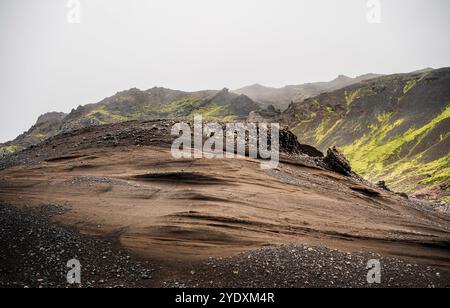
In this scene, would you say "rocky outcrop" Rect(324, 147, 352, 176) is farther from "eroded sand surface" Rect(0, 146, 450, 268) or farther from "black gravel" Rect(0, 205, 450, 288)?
"black gravel" Rect(0, 205, 450, 288)

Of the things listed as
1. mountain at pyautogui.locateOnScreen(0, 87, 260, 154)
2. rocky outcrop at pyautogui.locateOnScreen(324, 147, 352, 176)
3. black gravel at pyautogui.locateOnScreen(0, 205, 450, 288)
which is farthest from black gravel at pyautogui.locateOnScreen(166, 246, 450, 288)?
mountain at pyautogui.locateOnScreen(0, 87, 260, 154)

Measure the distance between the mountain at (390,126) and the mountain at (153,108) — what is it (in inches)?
1050

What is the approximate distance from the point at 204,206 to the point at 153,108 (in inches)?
6736

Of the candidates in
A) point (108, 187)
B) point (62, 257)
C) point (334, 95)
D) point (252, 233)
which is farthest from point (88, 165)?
point (334, 95)

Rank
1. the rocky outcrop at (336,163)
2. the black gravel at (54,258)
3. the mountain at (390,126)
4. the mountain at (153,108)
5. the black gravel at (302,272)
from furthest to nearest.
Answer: the mountain at (153,108) < the mountain at (390,126) < the rocky outcrop at (336,163) < the black gravel at (302,272) < the black gravel at (54,258)

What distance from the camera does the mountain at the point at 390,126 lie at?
77625mm

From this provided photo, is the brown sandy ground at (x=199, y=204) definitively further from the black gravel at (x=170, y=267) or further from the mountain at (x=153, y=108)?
the mountain at (x=153, y=108)

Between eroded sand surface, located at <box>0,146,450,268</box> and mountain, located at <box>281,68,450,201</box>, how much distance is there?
43186 millimetres

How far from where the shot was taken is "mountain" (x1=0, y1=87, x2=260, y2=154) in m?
154

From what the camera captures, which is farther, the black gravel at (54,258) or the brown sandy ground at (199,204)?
the brown sandy ground at (199,204)

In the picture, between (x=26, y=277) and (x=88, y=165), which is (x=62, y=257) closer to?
(x=26, y=277)

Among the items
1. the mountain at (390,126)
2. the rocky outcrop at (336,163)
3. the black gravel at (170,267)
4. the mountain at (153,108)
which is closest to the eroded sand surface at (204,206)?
the black gravel at (170,267)

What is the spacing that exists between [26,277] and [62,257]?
1473mm

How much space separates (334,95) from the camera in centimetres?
14988
